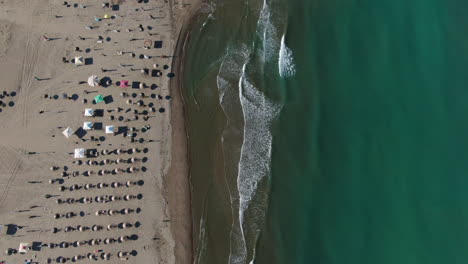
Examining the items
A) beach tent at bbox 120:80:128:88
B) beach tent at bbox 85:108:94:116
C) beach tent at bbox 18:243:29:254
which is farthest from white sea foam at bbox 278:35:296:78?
beach tent at bbox 18:243:29:254

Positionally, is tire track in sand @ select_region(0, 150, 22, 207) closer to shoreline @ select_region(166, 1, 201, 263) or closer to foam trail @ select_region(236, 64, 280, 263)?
shoreline @ select_region(166, 1, 201, 263)

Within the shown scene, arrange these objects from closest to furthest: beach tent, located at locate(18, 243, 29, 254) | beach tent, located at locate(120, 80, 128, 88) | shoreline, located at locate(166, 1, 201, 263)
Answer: beach tent, located at locate(18, 243, 29, 254) → shoreline, located at locate(166, 1, 201, 263) → beach tent, located at locate(120, 80, 128, 88)

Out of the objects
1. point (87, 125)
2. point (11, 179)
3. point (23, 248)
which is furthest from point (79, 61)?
point (23, 248)

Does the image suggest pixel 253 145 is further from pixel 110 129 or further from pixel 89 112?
pixel 89 112

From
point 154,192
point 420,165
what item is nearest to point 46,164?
point 154,192

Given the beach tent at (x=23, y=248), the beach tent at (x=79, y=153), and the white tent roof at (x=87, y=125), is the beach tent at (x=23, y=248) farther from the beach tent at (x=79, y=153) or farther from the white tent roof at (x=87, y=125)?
the white tent roof at (x=87, y=125)
